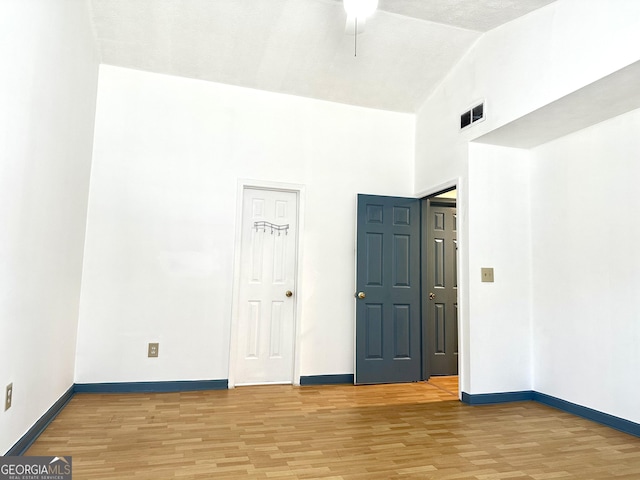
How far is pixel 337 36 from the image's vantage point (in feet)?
12.8

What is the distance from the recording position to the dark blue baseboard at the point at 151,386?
3.83 meters

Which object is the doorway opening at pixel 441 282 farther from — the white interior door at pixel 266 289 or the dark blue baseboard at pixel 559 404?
the white interior door at pixel 266 289

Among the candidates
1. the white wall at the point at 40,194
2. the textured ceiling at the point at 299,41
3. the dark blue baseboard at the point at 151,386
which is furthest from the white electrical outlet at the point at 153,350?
the textured ceiling at the point at 299,41

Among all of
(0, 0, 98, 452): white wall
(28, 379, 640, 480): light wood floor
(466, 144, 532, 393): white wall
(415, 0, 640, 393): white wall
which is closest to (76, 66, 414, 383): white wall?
(0, 0, 98, 452): white wall

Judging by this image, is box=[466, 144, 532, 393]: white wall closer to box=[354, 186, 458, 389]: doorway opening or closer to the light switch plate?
the light switch plate

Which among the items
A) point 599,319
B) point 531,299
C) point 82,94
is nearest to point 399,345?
point 531,299

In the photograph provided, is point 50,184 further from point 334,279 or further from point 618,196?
point 618,196

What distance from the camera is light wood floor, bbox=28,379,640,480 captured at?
2.40 metres

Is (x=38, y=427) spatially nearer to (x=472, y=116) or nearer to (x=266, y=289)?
(x=266, y=289)

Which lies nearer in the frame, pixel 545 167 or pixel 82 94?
pixel 82 94

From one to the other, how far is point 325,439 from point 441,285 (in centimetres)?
276

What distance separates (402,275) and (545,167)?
1785 millimetres

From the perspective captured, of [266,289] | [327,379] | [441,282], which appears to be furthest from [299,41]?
[327,379]

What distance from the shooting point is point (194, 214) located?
4227 millimetres
